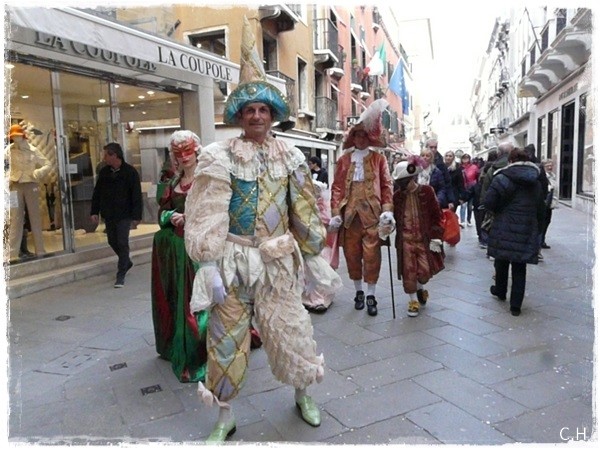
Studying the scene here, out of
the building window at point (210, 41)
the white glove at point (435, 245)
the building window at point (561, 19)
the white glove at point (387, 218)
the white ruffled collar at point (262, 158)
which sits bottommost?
the white glove at point (435, 245)

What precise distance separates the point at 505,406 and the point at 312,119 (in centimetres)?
1667

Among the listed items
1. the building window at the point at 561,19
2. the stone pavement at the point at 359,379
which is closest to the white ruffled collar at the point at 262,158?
the stone pavement at the point at 359,379

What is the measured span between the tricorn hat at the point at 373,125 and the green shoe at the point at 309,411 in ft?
8.27

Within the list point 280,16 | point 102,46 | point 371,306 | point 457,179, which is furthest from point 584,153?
point 102,46

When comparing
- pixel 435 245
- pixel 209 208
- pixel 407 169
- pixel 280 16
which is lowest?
pixel 435 245

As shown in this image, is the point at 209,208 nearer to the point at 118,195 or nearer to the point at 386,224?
the point at 386,224

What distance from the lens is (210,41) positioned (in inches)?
523

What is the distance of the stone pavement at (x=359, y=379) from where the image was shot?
2.52 m

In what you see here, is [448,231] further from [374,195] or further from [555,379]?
[555,379]

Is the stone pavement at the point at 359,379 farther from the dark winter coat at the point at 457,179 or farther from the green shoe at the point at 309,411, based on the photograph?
the dark winter coat at the point at 457,179

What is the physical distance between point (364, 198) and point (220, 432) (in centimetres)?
255

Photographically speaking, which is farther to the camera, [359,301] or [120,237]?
[120,237]

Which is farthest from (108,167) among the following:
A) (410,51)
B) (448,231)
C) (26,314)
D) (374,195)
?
(410,51)

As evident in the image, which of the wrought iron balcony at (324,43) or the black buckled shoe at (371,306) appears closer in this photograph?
the black buckled shoe at (371,306)
